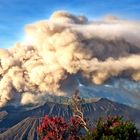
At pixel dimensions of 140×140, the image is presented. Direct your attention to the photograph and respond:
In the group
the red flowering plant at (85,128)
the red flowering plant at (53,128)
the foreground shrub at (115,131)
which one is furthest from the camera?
the red flowering plant at (53,128)

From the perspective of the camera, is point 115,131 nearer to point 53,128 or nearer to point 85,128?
point 85,128

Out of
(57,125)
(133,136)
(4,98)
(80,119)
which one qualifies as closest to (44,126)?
(57,125)

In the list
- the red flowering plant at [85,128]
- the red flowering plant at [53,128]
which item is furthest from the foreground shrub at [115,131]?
the red flowering plant at [53,128]

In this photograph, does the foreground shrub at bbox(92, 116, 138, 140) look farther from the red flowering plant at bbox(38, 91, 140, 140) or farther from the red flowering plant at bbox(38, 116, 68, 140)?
the red flowering plant at bbox(38, 116, 68, 140)

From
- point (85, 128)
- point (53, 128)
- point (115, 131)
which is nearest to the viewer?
point (115, 131)

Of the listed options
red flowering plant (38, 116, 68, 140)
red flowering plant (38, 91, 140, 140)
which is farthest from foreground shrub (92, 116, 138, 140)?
red flowering plant (38, 116, 68, 140)

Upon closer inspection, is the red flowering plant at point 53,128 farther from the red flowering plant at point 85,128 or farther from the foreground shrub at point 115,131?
the foreground shrub at point 115,131

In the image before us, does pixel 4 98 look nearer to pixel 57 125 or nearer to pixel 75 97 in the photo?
pixel 57 125

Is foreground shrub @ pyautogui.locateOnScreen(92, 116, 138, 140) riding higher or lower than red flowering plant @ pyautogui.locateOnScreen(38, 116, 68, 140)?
higher

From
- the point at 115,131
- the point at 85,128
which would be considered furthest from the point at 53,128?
the point at 115,131

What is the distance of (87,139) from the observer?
162 feet

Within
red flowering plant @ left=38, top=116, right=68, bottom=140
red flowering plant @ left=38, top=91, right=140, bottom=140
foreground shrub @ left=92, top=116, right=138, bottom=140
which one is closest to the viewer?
foreground shrub @ left=92, top=116, right=138, bottom=140

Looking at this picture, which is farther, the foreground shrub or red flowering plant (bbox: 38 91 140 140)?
red flowering plant (bbox: 38 91 140 140)

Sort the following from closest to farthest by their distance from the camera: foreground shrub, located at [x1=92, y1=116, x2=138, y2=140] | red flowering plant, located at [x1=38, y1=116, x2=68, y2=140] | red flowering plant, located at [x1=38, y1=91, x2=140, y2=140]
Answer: foreground shrub, located at [x1=92, y1=116, x2=138, y2=140] → red flowering plant, located at [x1=38, y1=91, x2=140, y2=140] → red flowering plant, located at [x1=38, y1=116, x2=68, y2=140]
